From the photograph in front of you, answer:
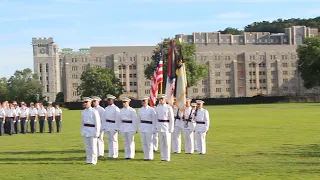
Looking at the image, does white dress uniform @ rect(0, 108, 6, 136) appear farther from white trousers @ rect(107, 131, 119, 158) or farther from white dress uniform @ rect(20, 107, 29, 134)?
white trousers @ rect(107, 131, 119, 158)

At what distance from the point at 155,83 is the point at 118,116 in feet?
12.2

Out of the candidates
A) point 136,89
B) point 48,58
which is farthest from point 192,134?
point 48,58

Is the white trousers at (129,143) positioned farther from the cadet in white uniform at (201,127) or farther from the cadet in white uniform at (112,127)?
the cadet in white uniform at (201,127)

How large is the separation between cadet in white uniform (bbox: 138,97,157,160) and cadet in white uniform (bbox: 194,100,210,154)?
2439 millimetres

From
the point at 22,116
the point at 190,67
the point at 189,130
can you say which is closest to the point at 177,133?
the point at 189,130

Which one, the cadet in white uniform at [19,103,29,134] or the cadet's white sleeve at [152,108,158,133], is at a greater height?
the cadet's white sleeve at [152,108,158,133]

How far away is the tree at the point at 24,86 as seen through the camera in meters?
162

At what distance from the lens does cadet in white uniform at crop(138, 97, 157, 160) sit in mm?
18641

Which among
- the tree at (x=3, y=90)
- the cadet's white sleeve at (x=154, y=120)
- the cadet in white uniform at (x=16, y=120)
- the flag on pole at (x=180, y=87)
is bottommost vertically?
the tree at (x=3, y=90)

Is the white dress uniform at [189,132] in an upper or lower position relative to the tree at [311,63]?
lower

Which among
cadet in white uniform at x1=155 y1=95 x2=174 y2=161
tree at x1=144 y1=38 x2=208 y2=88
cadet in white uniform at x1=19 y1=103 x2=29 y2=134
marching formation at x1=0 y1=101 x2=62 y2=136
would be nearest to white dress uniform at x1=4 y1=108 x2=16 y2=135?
marching formation at x1=0 y1=101 x2=62 y2=136

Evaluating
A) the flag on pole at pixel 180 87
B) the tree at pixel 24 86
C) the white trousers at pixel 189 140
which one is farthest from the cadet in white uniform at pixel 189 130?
the tree at pixel 24 86

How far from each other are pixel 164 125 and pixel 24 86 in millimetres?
148863

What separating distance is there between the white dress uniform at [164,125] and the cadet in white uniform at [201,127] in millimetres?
2210
